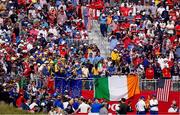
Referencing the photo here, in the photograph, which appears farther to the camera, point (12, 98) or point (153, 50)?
point (153, 50)

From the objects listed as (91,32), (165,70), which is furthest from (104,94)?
(91,32)

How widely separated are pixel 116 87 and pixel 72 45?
16.7 ft

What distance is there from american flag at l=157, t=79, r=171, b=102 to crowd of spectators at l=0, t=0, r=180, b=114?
1.21 metres

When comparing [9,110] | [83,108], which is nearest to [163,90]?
[83,108]

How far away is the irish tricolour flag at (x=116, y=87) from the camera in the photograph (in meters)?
35.3

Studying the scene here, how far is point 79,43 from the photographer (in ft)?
132

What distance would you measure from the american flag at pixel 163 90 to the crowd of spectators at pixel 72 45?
121 centimetres

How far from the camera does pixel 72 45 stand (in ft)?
131

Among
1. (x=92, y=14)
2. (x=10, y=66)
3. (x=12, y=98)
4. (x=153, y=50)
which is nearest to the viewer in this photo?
(x=12, y=98)

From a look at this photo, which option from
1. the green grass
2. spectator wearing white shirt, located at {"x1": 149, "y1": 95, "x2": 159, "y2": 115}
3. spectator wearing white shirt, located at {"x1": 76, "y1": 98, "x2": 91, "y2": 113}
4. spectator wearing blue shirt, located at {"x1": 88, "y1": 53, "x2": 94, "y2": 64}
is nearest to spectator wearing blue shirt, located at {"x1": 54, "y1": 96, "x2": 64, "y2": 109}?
spectator wearing white shirt, located at {"x1": 76, "y1": 98, "x2": 91, "y2": 113}

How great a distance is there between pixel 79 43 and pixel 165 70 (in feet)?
16.6

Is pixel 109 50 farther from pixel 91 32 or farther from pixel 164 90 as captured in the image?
pixel 164 90

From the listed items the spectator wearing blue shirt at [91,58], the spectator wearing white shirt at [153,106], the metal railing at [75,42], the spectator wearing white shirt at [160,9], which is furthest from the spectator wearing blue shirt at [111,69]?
the spectator wearing white shirt at [160,9]

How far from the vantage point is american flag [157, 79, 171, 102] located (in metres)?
35.1
